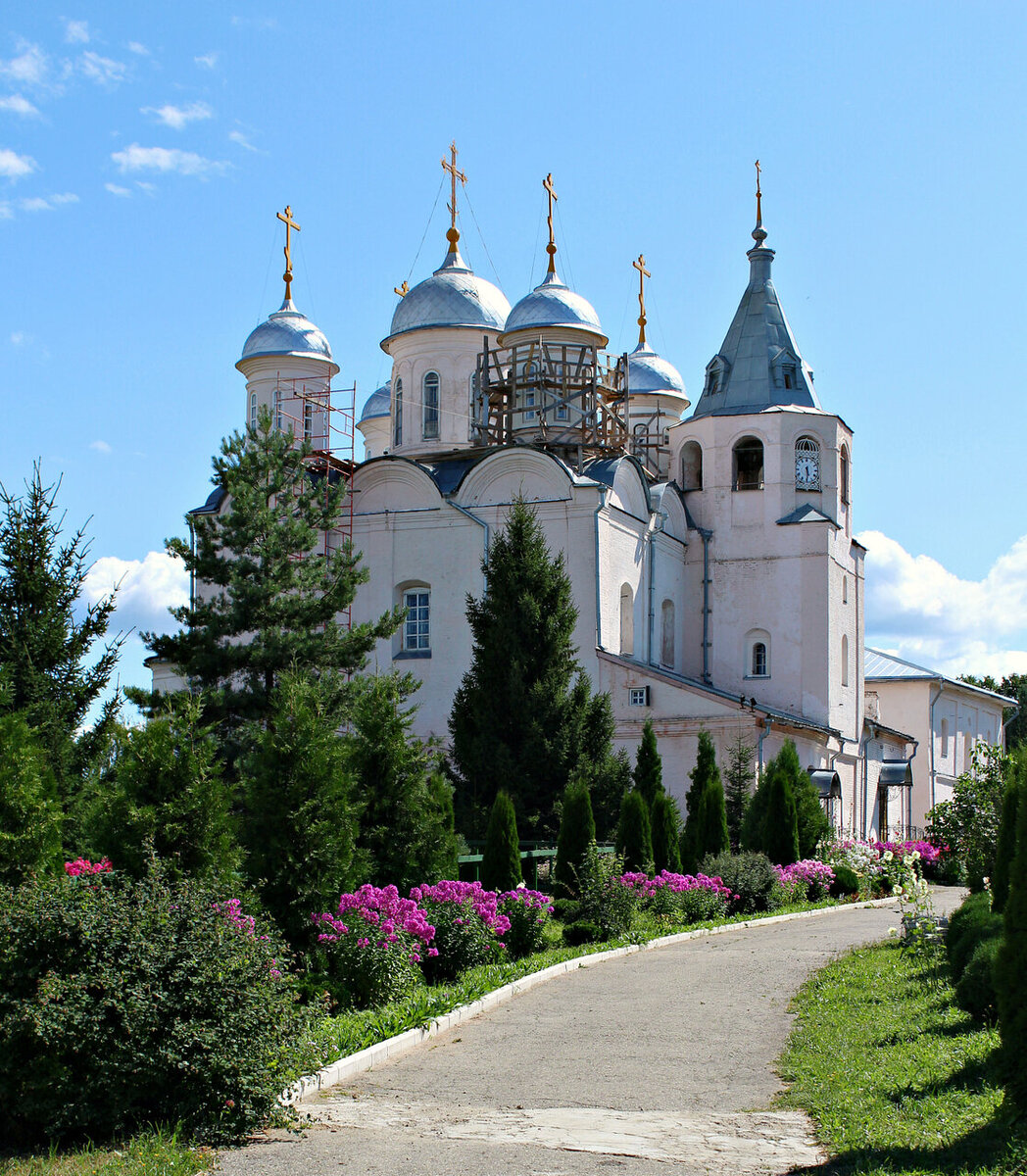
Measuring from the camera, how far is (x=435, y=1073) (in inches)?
294

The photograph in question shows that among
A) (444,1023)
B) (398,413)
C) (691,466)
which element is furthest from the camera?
(398,413)

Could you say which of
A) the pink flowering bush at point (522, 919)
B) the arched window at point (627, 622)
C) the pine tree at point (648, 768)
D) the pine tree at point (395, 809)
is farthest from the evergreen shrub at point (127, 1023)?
the arched window at point (627, 622)

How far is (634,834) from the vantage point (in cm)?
1655

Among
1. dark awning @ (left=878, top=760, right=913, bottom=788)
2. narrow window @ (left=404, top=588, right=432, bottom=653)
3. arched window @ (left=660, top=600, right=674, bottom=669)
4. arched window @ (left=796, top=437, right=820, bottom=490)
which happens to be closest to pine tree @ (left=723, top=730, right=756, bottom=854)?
arched window @ (left=660, top=600, right=674, bottom=669)

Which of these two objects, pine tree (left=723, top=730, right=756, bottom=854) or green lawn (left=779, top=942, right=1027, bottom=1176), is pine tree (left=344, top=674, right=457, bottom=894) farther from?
pine tree (left=723, top=730, right=756, bottom=854)

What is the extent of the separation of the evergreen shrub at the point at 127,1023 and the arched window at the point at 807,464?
74.2ft

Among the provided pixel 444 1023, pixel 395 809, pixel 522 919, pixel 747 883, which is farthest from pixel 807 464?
pixel 444 1023

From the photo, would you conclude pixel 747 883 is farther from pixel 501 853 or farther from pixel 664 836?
pixel 501 853

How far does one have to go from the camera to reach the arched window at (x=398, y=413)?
29328 mm

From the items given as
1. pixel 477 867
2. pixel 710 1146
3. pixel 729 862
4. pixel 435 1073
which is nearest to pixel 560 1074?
pixel 435 1073

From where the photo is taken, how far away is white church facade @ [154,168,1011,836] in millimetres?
24375

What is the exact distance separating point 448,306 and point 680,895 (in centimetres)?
1739

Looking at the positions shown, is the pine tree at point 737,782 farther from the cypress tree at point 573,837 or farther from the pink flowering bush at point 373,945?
the pink flowering bush at point 373,945

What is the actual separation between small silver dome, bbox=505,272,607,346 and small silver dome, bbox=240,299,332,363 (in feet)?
18.5
